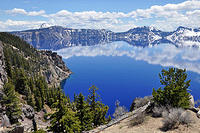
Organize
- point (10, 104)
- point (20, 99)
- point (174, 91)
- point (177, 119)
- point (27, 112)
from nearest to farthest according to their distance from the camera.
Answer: point (177, 119) < point (174, 91) < point (10, 104) < point (27, 112) < point (20, 99)

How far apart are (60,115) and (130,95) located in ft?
375

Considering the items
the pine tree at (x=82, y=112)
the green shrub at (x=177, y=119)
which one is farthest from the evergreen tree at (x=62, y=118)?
the green shrub at (x=177, y=119)

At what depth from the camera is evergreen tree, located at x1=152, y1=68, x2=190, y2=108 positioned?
68.6ft

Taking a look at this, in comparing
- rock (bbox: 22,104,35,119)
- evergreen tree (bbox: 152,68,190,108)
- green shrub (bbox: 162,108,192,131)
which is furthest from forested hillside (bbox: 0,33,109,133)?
evergreen tree (bbox: 152,68,190,108)

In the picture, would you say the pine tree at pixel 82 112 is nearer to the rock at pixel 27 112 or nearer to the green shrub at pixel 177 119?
the green shrub at pixel 177 119

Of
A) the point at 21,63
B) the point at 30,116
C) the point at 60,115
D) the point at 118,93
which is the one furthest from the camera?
the point at 118,93

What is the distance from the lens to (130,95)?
131 m

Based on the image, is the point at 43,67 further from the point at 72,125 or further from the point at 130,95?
the point at 72,125

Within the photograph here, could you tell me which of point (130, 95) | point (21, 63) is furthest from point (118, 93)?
point (21, 63)

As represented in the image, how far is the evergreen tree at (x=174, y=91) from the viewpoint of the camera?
68.6ft

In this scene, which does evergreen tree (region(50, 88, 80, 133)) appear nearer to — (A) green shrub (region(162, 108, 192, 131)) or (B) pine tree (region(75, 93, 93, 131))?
(B) pine tree (region(75, 93, 93, 131))

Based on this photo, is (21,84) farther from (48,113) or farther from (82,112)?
(48,113)

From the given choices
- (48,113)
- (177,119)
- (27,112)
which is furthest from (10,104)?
(177,119)

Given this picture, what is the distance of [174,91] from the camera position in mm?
21109
